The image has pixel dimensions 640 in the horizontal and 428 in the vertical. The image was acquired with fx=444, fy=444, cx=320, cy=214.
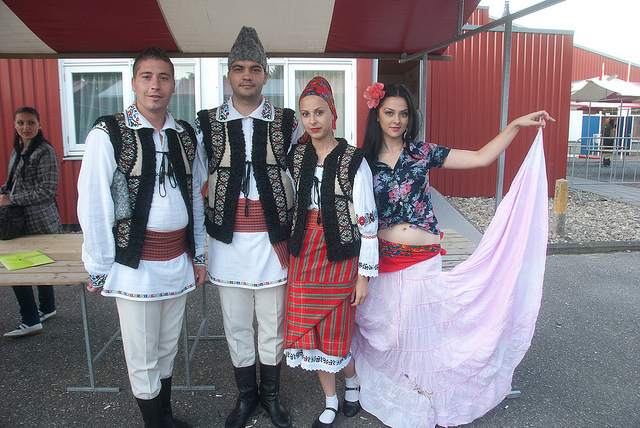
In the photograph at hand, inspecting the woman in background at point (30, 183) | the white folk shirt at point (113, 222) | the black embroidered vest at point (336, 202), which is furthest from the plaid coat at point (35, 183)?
the black embroidered vest at point (336, 202)

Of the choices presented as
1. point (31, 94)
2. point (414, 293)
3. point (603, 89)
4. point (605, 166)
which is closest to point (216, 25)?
point (414, 293)

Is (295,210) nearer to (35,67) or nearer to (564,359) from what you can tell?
→ (564,359)

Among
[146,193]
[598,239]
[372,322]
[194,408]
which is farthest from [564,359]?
[598,239]

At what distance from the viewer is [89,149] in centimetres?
196

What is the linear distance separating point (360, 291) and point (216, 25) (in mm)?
2123

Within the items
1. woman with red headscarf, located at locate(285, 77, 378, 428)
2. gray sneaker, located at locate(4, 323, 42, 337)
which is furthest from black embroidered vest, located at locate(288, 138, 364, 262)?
gray sneaker, located at locate(4, 323, 42, 337)

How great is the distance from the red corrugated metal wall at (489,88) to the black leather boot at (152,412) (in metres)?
6.78

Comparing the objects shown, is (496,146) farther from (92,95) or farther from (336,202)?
(92,95)

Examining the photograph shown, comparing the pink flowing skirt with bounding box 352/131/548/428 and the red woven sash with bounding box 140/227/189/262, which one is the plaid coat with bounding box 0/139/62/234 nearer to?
the red woven sash with bounding box 140/227/189/262

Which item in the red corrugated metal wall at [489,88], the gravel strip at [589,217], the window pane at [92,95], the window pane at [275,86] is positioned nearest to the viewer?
the gravel strip at [589,217]

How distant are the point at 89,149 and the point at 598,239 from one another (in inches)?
251

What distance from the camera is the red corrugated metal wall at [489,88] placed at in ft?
26.0

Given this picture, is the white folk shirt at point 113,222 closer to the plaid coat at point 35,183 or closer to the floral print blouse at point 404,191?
the floral print blouse at point 404,191

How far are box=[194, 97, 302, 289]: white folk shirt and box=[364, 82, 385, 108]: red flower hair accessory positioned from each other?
0.53m
